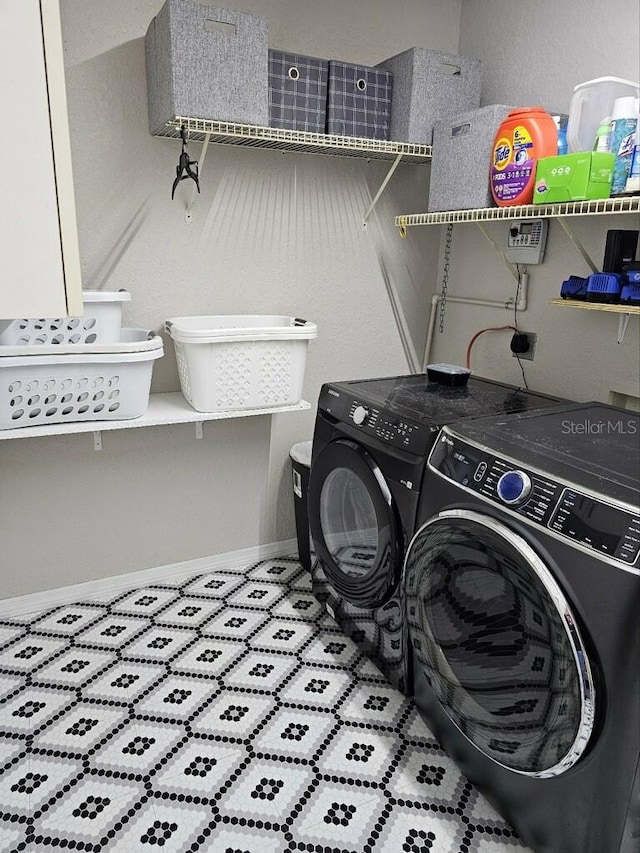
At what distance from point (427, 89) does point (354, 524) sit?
1466mm

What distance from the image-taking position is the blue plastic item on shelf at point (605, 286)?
1.65m

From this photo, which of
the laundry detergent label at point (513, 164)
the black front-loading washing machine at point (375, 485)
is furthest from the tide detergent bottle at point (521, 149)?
the black front-loading washing machine at point (375, 485)

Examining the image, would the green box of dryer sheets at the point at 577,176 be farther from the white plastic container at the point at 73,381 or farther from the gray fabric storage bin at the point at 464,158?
the white plastic container at the point at 73,381

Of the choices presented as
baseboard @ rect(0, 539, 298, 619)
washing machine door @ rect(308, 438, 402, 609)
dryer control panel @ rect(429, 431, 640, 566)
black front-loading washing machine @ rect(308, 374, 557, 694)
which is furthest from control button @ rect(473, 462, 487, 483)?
baseboard @ rect(0, 539, 298, 619)

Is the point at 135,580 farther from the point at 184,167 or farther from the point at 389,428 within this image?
the point at 184,167

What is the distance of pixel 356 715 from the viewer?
1810 mm

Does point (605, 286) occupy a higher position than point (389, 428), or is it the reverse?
point (605, 286)

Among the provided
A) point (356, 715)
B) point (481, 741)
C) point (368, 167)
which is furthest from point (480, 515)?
point (368, 167)

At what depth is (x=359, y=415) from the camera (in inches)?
72.6

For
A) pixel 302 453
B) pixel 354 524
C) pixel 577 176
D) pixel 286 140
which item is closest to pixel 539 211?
pixel 577 176

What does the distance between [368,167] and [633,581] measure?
191cm

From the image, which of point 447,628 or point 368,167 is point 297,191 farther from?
point 447,628

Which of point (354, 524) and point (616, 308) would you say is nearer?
point (616, 308)

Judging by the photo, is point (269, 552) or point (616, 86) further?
point (269, 552)
